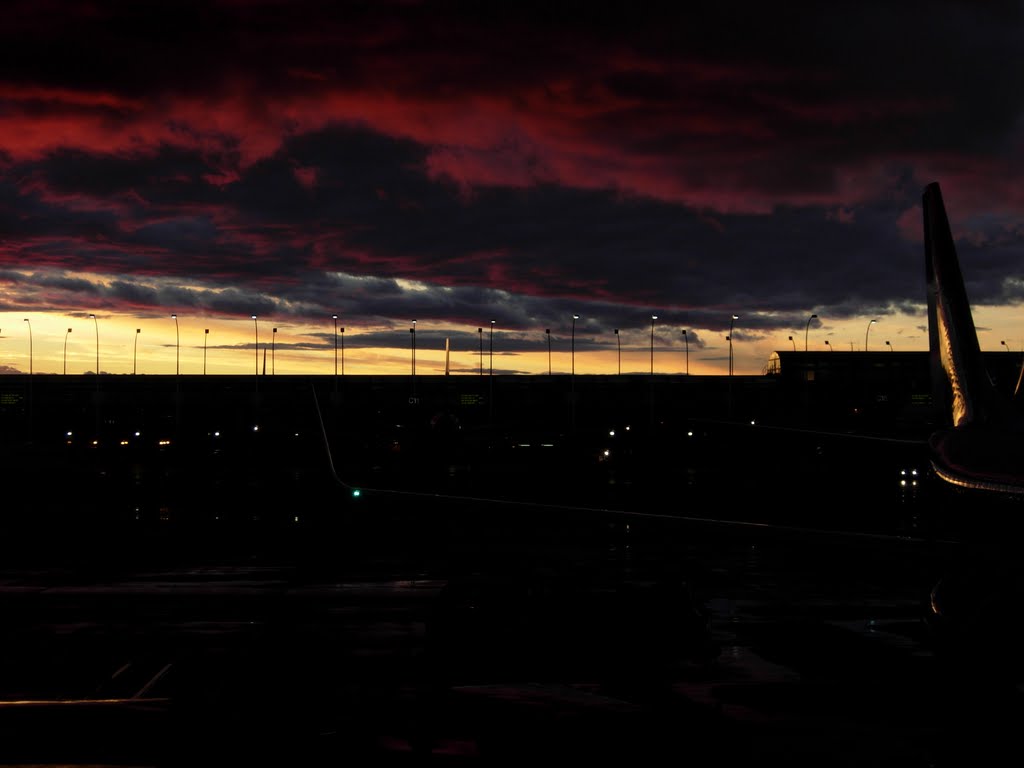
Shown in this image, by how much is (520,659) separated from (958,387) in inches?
899

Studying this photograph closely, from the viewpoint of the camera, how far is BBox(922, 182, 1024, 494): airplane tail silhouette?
28484mm

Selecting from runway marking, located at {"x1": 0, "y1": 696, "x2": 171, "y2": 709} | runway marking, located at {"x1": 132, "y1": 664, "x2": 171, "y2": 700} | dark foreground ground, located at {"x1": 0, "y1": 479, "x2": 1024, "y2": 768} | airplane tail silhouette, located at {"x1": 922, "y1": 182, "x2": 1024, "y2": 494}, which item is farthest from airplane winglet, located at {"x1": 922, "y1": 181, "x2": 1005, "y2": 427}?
runway marking, located at {"x1": 0, "y1": 696, "x2": 171, "y2": 709}

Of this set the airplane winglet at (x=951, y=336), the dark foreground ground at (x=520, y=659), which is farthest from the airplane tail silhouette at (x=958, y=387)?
the dark foreground ground at (x=520, y=659)

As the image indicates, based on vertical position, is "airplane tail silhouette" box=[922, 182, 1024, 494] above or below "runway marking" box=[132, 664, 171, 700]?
above

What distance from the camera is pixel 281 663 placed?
725 inches

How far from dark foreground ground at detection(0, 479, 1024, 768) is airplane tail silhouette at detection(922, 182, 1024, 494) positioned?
331 centimetres

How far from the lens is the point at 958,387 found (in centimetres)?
3509

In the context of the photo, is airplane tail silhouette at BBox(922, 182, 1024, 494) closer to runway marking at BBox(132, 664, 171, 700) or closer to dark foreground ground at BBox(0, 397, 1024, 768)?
dark foreground ground at BBox(0, 397, 1024, 768)

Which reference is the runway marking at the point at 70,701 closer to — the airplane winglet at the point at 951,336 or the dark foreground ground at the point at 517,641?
the dark foreground ground at the point at 517,641

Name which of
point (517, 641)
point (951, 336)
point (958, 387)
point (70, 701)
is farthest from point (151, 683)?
point (951, 336)

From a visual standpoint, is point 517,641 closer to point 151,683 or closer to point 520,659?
point 520,659

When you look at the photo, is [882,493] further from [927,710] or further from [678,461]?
[927,710]

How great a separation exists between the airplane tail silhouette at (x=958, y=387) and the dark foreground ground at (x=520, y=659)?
3309 millimetres

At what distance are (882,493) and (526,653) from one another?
185 feet
